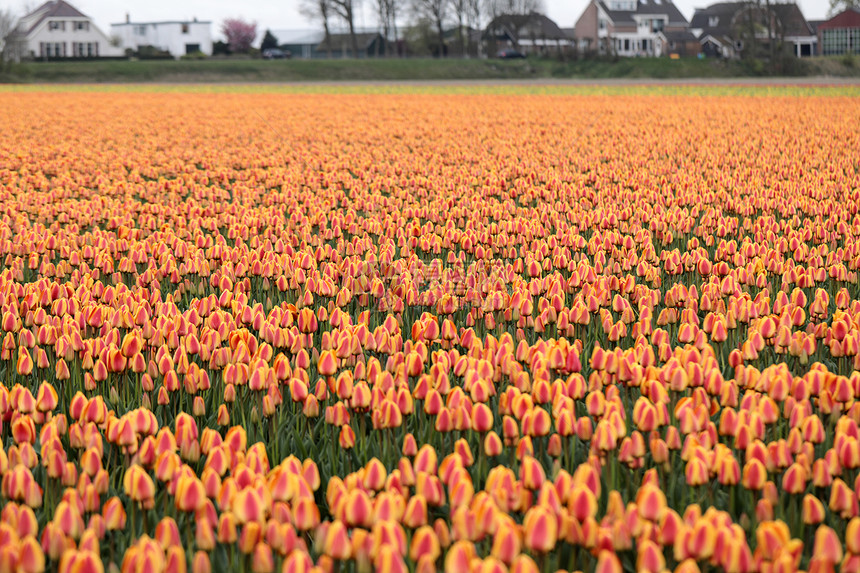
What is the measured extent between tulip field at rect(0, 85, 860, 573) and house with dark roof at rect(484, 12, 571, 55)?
3335 inches

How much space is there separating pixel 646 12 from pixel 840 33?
2497cm

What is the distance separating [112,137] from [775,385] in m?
17.4

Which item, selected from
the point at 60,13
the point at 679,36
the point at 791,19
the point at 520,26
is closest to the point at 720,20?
the point at 679,36

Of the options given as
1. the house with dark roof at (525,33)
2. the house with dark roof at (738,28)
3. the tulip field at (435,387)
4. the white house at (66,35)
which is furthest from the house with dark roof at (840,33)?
the tulip field at (435,387)

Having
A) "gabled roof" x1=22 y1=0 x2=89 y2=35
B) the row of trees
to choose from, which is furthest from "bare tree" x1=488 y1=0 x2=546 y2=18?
"gabled roof" x1=22 y1=0 x2=89 y2=35

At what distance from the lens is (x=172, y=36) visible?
417 feet

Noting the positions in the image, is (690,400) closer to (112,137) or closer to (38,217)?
(38,217)

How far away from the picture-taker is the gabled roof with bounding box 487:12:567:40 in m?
102

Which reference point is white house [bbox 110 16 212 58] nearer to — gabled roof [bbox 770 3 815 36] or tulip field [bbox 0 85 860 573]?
gabled roof [bbox 770 3 815 36]

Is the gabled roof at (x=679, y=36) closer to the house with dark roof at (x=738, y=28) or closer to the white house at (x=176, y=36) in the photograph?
the house with dark roof at (x=738, y=28)

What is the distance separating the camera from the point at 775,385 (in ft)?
10.1

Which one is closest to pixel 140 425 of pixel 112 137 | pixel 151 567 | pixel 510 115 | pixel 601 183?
pixel 151 567

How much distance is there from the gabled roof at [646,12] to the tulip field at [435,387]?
112 meters

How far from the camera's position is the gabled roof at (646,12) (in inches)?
4486
